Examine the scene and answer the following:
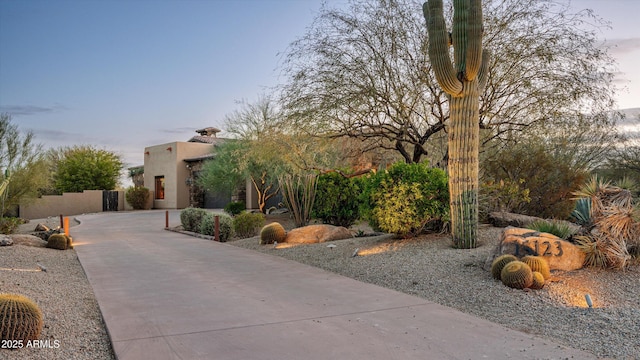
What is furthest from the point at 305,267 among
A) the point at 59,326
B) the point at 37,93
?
the point at 37,93

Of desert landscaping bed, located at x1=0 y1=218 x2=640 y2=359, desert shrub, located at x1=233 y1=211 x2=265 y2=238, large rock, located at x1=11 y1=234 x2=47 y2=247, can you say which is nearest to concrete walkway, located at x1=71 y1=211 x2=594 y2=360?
desert landscaping bed, located at x1=0 y1=218 x2=640 y2=359

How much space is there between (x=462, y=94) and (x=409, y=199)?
2421 millimetres

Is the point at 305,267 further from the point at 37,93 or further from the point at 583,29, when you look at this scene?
the point at 37,93

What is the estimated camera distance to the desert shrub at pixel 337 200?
15.3m

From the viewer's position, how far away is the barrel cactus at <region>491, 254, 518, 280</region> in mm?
6777

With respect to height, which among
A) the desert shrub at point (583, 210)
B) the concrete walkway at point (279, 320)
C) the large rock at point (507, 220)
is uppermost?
the desert shrub at point (583, 210)

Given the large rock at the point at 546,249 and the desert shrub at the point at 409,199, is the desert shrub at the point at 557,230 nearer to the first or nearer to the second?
the large rock at the point at 546,249

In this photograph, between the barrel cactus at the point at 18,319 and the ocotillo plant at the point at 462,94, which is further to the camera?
the ocotillo plant at the point at 462,94

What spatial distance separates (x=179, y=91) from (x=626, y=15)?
1654 cm

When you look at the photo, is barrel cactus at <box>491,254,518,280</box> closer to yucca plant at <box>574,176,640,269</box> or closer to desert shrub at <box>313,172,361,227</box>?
yucca plant at <box>574,176,640,269</box>

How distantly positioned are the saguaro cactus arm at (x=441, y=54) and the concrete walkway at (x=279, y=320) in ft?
13.0

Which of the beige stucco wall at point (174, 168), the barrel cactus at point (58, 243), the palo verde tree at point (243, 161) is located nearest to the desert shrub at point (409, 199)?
the barrel cactus at point (58, 243)

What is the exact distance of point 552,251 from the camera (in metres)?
7.05

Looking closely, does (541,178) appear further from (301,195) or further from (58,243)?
(58,243)
